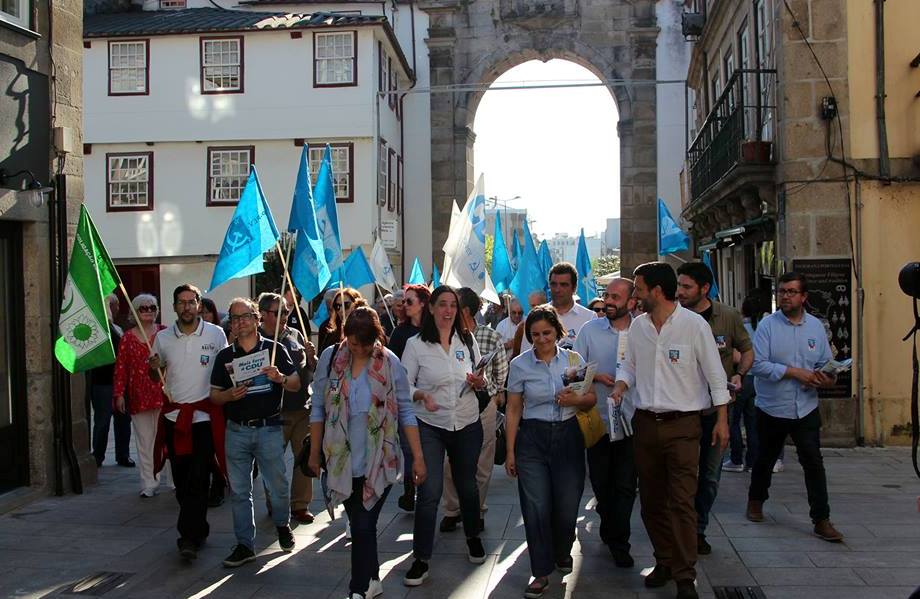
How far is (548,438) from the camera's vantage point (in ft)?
21.4

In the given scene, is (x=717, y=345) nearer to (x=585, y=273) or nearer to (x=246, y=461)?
(x=246, y=461)

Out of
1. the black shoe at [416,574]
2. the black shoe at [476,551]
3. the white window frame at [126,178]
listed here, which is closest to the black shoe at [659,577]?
the black shoe at [476,551]

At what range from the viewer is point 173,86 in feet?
99.7

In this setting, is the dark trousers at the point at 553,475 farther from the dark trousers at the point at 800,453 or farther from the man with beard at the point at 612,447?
the dark trousers at the point at 800,453

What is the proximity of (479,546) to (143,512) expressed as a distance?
3.31m

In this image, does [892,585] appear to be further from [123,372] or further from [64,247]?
[64,247]

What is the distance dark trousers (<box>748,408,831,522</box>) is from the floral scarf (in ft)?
10.6

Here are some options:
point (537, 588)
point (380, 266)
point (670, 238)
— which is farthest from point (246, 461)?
point (670, 238)

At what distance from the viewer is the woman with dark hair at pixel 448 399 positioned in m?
6.93

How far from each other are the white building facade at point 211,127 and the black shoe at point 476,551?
2256 cm

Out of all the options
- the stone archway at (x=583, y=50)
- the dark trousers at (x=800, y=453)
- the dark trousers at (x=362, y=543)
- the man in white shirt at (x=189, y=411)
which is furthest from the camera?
the stone archway at (x=583, y=50)

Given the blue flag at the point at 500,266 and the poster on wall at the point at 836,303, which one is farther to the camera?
the blue flag at the point at 500,266

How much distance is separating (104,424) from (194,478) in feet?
13.8

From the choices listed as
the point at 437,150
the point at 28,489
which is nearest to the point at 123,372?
the point at 28,489
